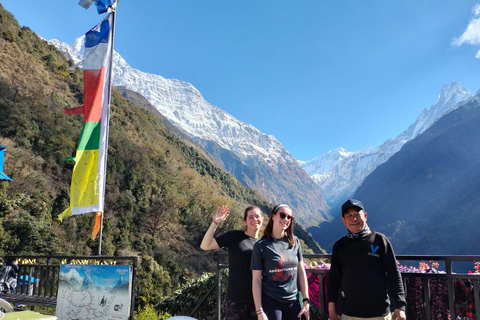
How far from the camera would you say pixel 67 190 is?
3300 cm

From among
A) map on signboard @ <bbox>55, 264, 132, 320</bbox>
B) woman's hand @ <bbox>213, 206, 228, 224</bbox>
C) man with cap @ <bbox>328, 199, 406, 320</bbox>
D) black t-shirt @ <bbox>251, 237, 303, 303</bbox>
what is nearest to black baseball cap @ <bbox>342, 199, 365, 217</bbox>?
man with cap @ <bbox>328, 199, 406, 320</bbox>

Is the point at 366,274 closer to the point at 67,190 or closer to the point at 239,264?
the point at 239,264

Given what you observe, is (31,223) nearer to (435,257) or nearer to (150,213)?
(150,213)

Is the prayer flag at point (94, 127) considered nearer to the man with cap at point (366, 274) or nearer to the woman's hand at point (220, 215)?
the woman's hand at point (220, 215)

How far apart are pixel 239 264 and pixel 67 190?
3453 cm

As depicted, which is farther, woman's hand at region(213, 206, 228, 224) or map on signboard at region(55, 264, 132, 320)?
map on signboard at region(55, 264, 132, 320)

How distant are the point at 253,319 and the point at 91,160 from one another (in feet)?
13.2

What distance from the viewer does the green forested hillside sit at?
2695 cm

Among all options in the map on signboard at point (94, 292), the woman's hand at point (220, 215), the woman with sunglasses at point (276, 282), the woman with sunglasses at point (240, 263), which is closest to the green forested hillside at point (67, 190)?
the map on signboard at point (94, 292)

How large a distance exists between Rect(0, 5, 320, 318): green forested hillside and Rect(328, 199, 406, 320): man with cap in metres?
24.0

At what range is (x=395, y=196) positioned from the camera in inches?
5797

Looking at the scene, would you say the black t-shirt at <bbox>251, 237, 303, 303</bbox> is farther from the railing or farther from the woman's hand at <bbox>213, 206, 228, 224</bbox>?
the railing

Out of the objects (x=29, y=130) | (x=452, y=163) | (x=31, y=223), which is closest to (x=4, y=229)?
(x=31, y=223)

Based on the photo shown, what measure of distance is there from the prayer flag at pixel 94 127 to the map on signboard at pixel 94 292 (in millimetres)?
1111
